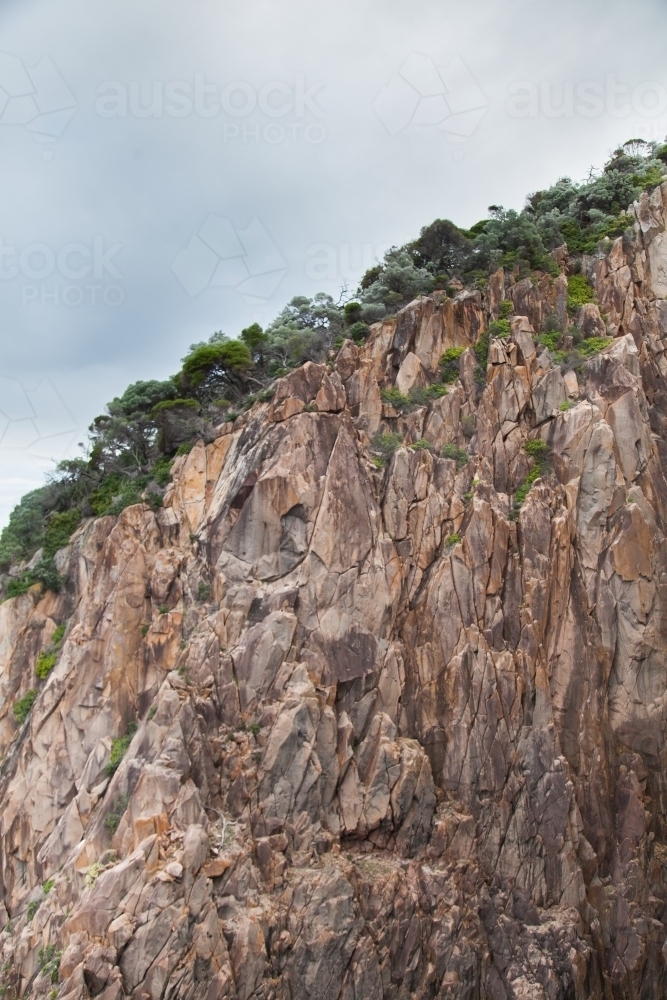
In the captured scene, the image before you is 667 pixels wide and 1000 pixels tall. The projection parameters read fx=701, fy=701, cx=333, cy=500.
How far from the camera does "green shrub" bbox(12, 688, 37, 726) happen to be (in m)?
25.9

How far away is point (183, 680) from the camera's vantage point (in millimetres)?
21641

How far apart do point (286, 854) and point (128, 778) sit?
5093 mm

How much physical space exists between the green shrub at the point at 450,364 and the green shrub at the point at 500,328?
1410 mm

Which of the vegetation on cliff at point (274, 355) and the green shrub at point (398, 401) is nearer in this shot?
the green shrub at point (398, 401)

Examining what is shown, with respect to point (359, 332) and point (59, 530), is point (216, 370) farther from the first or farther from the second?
point (59, 530)

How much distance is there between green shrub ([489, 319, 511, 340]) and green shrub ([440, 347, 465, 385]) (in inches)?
55.5

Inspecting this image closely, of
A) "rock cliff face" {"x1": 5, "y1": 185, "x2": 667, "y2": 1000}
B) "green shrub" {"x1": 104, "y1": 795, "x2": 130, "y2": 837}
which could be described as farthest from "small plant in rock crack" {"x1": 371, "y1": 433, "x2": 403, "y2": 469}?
"green shrub" {"x1": 104, "y1": 795, "x2": 130, "y2": 837}

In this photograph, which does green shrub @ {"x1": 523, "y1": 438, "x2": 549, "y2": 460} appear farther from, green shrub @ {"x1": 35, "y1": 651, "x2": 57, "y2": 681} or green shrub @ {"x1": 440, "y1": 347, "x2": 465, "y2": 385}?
green shrub @ {"x1": 35, "y1": 651, "x2": 57, "y2": 681}

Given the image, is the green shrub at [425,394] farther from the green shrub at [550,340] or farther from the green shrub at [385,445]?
the green shrub at [550,340]

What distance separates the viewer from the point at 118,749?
73.2ft

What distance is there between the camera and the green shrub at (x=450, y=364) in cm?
2791

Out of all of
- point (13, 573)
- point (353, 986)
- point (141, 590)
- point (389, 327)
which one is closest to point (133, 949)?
point (353, 986)

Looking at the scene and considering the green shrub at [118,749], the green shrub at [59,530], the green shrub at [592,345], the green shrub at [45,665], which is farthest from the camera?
the green shrub at [59,530]

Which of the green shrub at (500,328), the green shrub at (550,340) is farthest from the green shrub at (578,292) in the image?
the green shrub at (500,328)
